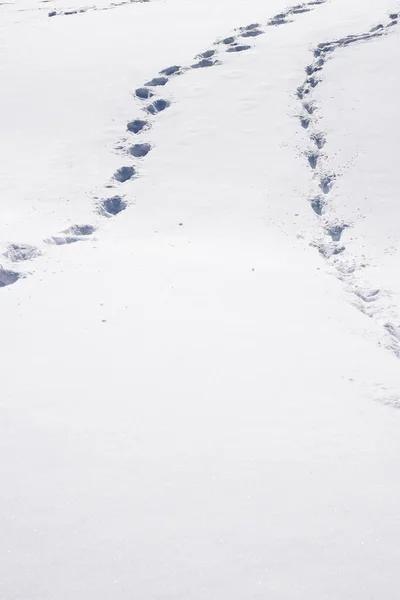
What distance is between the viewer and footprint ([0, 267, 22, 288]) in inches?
902

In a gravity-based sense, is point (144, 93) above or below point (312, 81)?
above

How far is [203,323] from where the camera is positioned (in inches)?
800

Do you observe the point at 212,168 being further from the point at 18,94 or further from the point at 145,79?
the point at 18,94

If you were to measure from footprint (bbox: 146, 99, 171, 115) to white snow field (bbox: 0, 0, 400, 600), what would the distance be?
0.11m

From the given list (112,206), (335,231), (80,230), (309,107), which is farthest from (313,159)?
(80,230)

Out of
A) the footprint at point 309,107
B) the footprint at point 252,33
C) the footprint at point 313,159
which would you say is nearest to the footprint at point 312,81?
the footprint at point 309,107

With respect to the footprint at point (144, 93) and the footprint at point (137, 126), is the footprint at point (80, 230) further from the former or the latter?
the footprint at point (144, 93)

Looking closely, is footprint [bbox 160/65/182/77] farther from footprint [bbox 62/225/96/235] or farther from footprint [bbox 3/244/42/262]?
footprint [bbox 3/244/42/262]

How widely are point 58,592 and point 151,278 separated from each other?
45.4ft

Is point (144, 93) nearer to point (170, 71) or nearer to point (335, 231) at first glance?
point (170, 71)

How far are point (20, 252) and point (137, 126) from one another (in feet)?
60.9

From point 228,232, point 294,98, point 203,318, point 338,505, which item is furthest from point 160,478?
point 294,98

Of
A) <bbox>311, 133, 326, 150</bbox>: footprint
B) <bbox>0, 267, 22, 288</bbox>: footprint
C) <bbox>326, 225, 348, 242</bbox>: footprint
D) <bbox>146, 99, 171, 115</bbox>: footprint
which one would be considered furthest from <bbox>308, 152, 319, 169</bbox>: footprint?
<bbox>0, 267, 22, 288</bbox>: footprint

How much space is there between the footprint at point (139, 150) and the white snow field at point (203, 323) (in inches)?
→ 13.1
